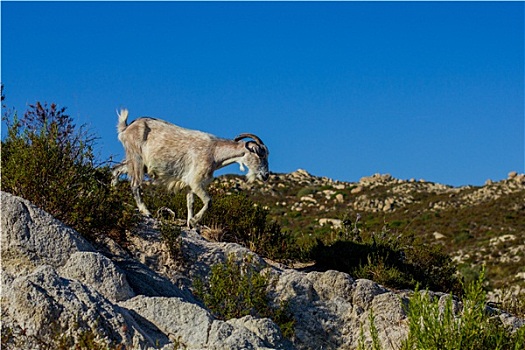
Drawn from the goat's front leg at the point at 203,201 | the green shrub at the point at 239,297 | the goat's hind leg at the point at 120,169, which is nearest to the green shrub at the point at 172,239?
the green shrub at the point at 239,297

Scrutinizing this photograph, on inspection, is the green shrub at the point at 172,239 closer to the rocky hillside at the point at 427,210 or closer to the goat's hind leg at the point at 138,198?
the goat's hind leg at the point at 138,198

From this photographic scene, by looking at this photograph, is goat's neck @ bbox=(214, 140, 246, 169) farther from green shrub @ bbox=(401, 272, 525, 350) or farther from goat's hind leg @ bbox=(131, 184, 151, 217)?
green shrub @ bbox=(401, 272, 525, 350)

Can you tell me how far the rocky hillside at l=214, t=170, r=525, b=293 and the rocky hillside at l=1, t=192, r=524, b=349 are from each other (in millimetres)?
21942

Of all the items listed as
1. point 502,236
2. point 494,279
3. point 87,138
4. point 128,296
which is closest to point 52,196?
point 87,138

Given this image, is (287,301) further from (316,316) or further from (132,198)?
(132,198)

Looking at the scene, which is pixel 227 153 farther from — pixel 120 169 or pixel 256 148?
pixel 120 169

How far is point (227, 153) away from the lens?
15125mm

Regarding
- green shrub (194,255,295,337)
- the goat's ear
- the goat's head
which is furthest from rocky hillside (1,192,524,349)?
the goat's ear

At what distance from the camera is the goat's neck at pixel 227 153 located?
15078 millimetres

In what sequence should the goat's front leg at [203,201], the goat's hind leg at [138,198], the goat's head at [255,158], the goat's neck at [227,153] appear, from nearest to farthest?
1. the goat's front leg at [203,201]
2. the goat's hind leg at [138,198]
3. the goat's neck at [227,153]
4. the goat's head at [255,158]

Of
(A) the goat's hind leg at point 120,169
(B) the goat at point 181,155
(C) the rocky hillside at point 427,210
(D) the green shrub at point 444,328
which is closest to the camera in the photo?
(D) the green shrub at point 444,328

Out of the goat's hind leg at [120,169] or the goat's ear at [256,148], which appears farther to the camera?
the goat's hind leg at [120,169]

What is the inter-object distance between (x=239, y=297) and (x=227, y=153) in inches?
183

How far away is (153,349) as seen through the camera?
6.92 meters
